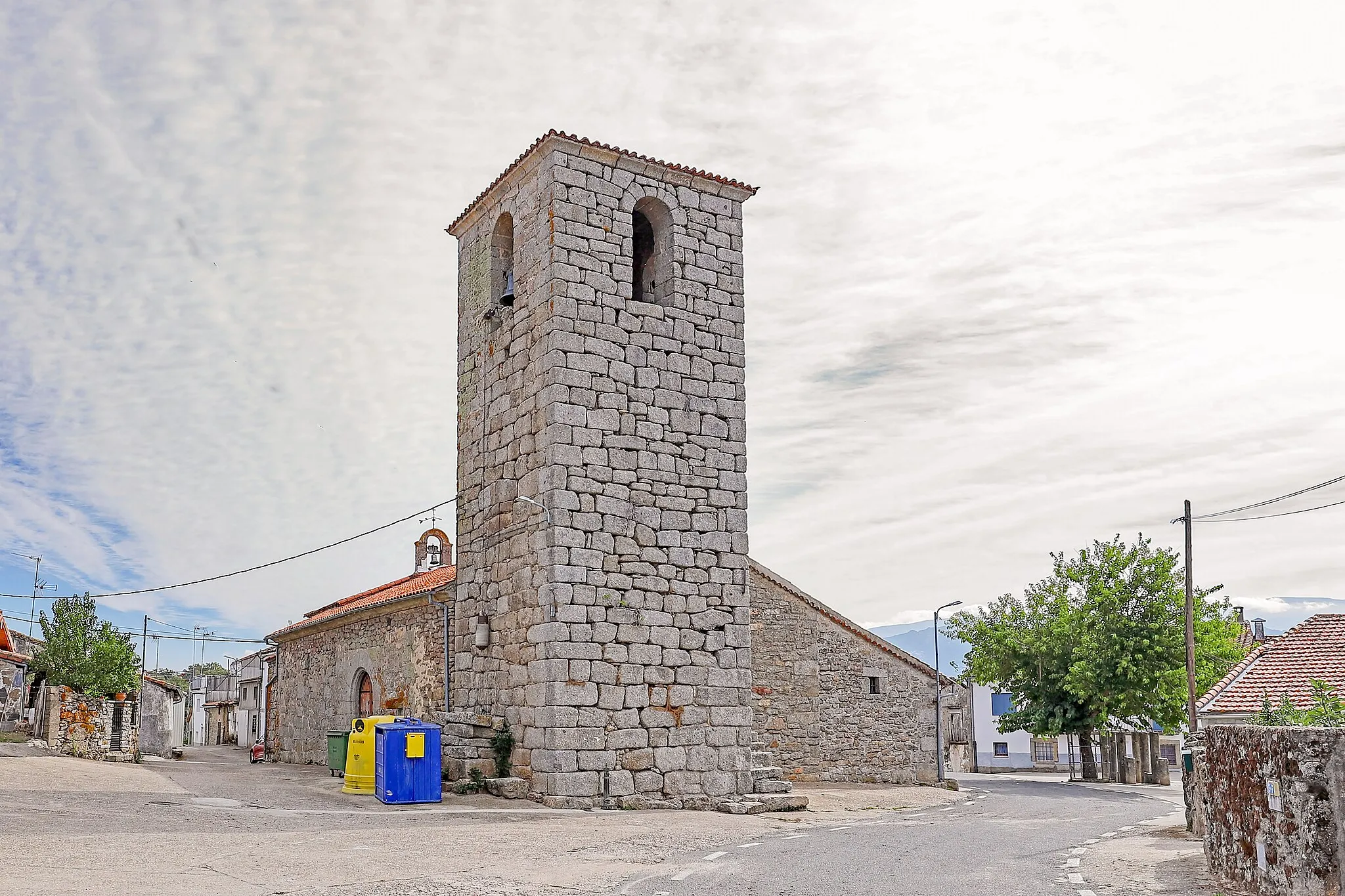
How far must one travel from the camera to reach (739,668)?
15.2 m

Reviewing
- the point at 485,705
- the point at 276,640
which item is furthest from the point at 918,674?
the point at 276,640

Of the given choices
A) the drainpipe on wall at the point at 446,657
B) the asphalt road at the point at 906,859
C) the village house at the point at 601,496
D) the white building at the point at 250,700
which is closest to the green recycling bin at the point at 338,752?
the village house at the point at 601,496

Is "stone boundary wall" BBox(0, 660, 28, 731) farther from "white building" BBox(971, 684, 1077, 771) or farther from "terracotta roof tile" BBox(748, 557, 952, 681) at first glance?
"white building" BBox(971, 684, 1077, 771)

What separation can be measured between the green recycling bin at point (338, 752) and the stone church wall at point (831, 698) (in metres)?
7.75

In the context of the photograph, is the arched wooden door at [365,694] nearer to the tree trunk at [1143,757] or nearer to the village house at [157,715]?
the village house at [157,715]

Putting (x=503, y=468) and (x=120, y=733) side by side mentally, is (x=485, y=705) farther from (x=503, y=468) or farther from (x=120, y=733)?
(x=120, y=733)

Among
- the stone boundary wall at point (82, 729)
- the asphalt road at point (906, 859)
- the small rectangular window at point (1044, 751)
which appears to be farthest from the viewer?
the small rectangular window at point (1044, 751)

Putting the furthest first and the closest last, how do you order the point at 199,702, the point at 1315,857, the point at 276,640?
the point at 199,702 < the point at 276,640 < the point at 1315,857

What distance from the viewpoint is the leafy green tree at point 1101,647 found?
30828mm

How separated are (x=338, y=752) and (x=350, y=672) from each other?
286cm

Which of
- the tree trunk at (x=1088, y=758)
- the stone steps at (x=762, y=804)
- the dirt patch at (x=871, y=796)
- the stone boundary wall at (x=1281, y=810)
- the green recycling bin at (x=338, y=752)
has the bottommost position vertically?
the tree trunk at (x=1088, y=758)

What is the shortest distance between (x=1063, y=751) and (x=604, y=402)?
41.9m

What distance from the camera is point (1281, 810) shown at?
740cm

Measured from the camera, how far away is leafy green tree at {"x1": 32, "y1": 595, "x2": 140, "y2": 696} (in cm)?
2216
